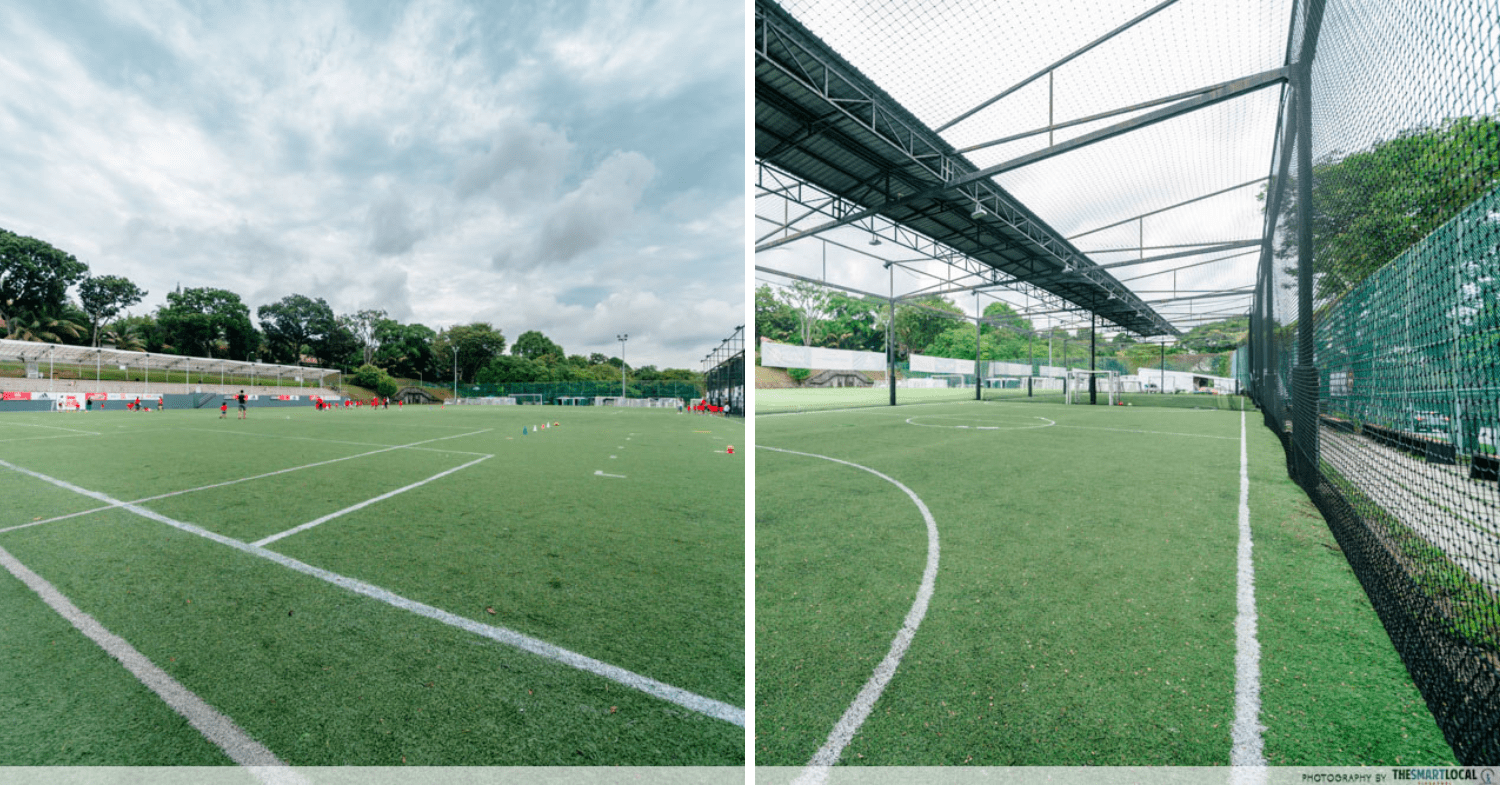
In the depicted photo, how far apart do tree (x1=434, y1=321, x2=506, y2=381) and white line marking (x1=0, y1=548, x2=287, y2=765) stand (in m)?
44.8

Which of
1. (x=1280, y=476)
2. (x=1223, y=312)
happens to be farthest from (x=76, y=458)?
(x=1223, y=312)

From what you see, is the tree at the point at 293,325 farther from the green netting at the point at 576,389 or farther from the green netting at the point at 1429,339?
the green netting at the point at 1429,339

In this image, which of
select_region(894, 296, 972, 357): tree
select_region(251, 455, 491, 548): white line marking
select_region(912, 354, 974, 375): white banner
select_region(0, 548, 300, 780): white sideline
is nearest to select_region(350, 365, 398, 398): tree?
select_region(251, 455, 491, 548): white line marking

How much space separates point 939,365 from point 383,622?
122 ft

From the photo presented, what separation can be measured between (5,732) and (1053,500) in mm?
6139

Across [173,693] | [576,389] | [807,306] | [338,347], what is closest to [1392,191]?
[173,693]

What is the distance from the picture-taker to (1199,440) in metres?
9.69

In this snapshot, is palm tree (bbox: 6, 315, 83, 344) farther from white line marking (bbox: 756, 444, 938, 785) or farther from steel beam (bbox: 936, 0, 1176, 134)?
steel beam (bbox: 936, 0, 1176, 134)

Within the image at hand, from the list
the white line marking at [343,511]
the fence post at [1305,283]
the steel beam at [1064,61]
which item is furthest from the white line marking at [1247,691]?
the steel beam at [1064,61]

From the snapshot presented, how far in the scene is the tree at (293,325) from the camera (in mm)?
21222

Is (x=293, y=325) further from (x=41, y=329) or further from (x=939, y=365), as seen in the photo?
(x=939, y=365)

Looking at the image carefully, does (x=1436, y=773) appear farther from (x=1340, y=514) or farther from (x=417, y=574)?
(x=417, y=574)

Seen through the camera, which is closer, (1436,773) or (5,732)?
(1436,773)

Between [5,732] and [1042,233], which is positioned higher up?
[1042,233]
